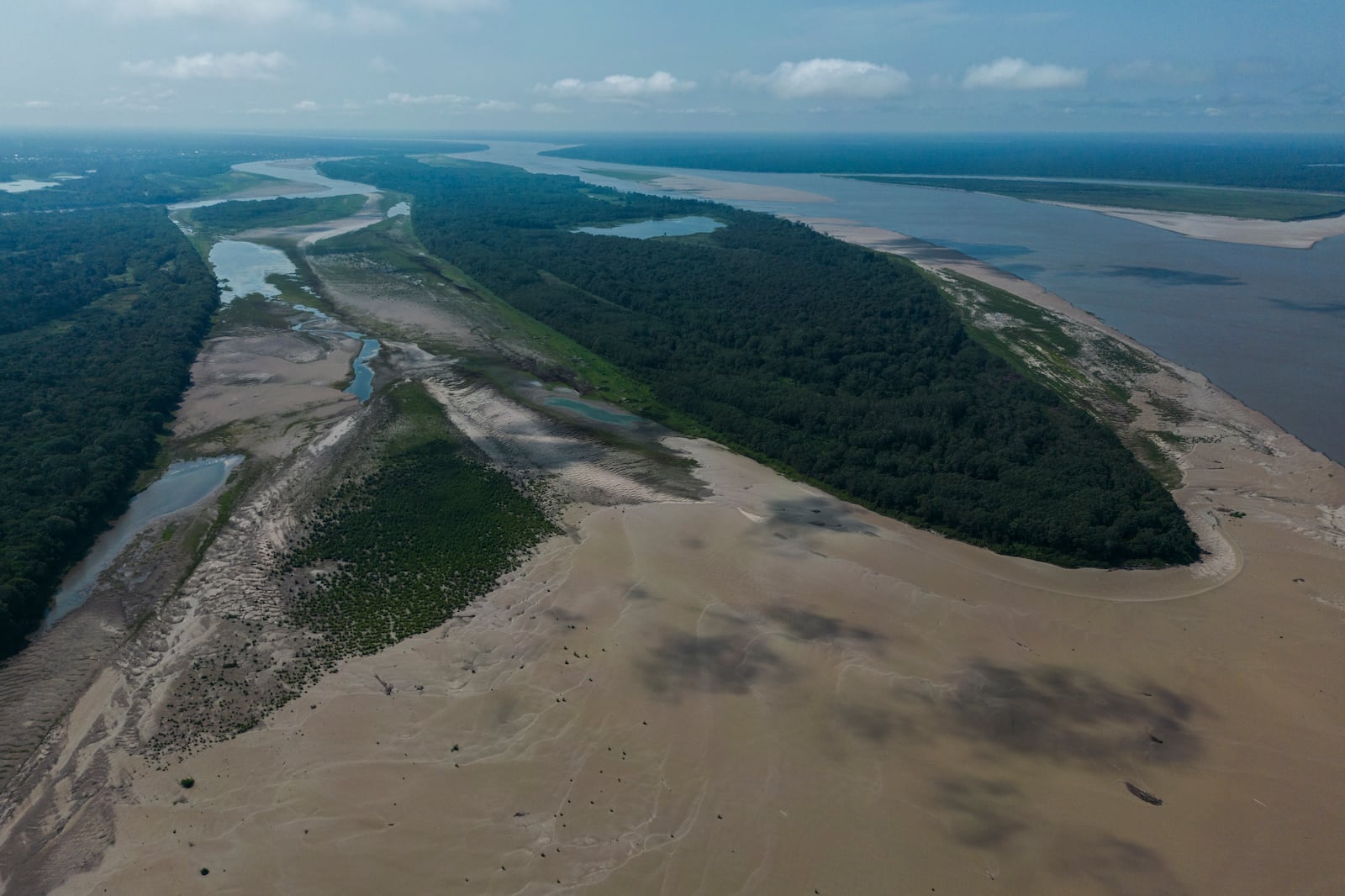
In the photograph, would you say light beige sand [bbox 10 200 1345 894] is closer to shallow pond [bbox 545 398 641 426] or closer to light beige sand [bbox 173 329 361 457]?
light beige sand [bbox 173 329 361 457]

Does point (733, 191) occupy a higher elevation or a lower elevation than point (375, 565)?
higher

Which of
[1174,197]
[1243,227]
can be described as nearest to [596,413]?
[1243,227]

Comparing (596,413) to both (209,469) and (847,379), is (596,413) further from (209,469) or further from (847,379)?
(209,469)

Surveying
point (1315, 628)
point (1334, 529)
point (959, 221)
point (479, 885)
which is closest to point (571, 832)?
point (479, 885)

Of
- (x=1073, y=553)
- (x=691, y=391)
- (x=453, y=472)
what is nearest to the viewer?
(x=1073, y=553)

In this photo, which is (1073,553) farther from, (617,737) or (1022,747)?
A: (617,737)

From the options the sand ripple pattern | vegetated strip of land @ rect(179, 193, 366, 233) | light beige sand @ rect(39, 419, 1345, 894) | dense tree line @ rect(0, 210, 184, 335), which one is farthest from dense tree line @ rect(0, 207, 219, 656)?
vegetated strip of land @ rect(179, 193, 366, 233)
